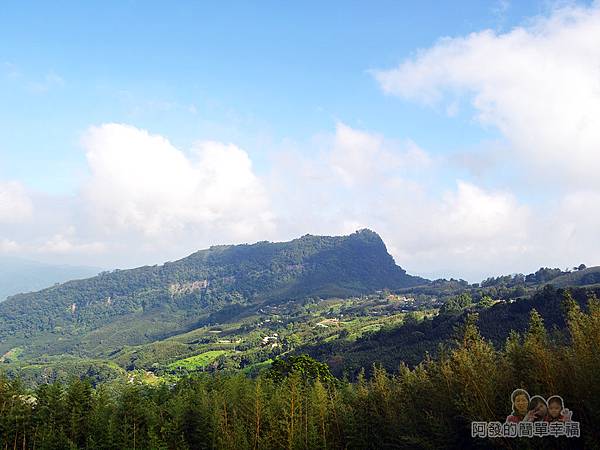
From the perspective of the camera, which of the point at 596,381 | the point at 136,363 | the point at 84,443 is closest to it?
the point at 596,381

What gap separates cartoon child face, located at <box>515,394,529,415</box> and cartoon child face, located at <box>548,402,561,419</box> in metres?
0.82

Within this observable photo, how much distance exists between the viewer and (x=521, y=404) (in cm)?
1794

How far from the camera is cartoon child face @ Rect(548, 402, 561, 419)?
17.1 m

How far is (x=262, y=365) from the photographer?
122 meters

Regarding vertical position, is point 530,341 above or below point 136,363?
above

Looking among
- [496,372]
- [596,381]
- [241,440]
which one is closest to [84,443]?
[241,440]

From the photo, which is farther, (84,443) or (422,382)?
(84,443)

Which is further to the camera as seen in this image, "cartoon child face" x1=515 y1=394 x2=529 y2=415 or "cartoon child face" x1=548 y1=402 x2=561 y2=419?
"cartoon child face" x1=515 y1=394 x2=529 y2=415

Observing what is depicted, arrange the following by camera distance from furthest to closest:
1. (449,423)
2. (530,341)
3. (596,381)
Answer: (449,423), (530,341), (596,381)

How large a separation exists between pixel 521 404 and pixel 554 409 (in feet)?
3.78

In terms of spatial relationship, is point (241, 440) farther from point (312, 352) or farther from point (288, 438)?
point (312, 352)

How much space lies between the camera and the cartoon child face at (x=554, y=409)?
17.1 meters

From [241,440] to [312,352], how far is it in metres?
91.7

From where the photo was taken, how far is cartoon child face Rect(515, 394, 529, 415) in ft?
58.4
